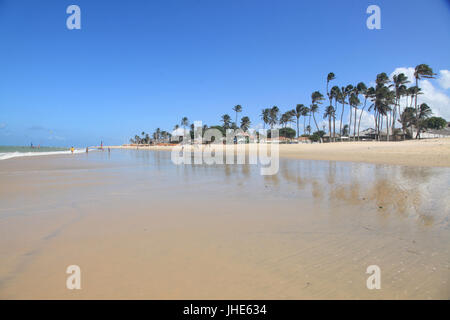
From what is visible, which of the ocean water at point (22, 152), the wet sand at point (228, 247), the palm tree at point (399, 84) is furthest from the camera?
the palm tree at point (399, 84)

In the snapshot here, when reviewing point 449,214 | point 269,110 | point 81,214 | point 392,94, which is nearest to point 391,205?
point 449,214

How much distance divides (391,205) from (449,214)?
1.13 metres

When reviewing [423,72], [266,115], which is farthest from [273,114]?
[423,72]

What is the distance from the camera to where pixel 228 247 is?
12.5 feet

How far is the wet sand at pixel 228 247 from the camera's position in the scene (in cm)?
271

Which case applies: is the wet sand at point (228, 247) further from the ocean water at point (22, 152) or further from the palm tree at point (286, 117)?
the palm tree at point (286, 117)

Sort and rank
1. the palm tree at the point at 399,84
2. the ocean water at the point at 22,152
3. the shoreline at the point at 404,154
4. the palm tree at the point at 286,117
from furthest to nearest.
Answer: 1. the palm tree at the point at 286,117
2. the palm tree at the point at 399,84
3. the ocean water at the point at 22,152
4. the shoreline at the point at 404,154

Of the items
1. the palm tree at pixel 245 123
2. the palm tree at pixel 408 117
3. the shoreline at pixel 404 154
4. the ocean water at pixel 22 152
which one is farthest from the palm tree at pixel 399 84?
the ocean water at pixel 22 152

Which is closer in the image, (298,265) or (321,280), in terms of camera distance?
(321,280)

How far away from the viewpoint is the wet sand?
2713 millimetres
